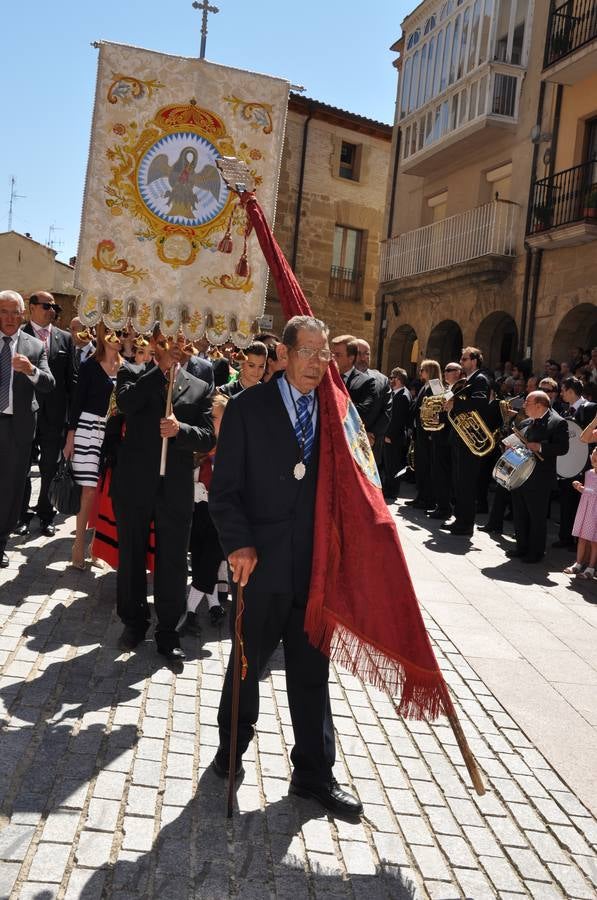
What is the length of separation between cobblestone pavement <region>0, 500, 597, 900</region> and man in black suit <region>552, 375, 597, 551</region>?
578 cm

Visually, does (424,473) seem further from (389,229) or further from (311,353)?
(389,229)

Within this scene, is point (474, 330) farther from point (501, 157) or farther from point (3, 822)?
point (3, 822)

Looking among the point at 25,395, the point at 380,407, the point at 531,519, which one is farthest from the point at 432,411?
the point at 25,395

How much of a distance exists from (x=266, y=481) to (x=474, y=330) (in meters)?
18.0

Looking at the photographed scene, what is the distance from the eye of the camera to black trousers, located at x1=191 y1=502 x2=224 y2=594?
20.5 feet

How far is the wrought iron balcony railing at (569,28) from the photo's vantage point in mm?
17578

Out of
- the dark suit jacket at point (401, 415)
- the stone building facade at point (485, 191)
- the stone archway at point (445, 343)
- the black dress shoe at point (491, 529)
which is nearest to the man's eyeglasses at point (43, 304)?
the black dress shoe at point (491, 529)

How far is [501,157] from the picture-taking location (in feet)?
68.4

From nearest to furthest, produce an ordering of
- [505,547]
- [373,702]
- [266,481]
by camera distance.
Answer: [266,481] → [373,702] → [505,547]

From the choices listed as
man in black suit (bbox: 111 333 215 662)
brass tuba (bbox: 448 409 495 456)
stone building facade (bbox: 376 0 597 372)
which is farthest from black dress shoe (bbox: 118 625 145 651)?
stone building facade (bbox: 376 0 597 372)

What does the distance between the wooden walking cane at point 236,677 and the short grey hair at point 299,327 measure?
1.03m

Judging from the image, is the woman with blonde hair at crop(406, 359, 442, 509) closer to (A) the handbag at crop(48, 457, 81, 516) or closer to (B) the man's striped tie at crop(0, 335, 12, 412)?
(A) the handbag at crop(48, 457, 81, 516)

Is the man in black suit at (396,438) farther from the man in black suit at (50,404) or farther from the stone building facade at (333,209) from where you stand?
the stone building facade at (333,209)

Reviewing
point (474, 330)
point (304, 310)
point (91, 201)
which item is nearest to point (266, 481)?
point (304, 310)
